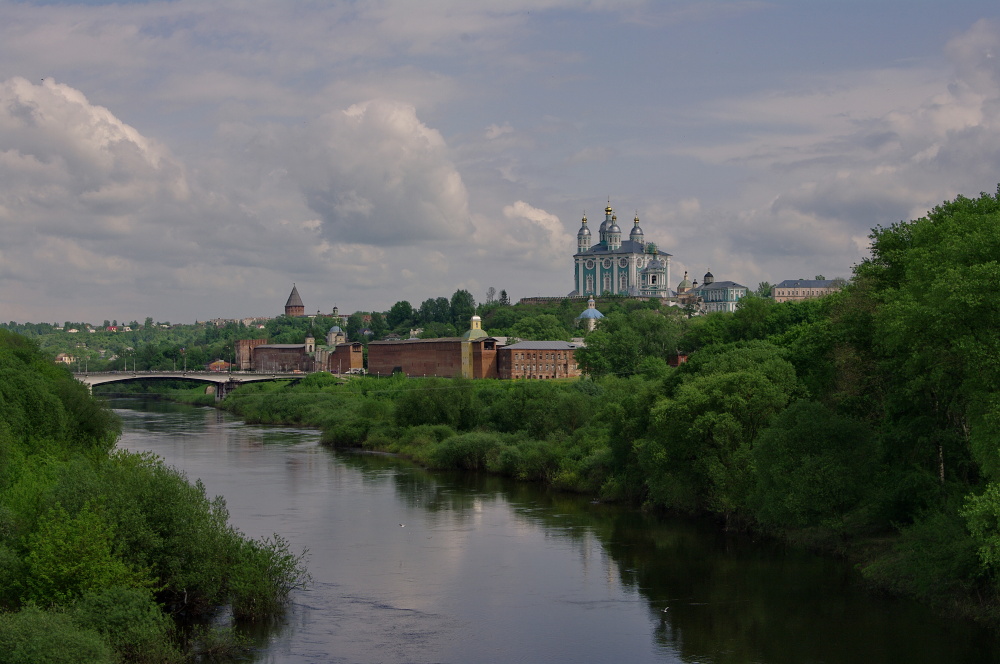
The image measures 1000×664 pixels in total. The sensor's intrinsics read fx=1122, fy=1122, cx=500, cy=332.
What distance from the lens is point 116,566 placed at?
17.8 meters

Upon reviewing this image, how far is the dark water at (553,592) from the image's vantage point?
1902 cm

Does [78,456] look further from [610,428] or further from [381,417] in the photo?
[381,417]

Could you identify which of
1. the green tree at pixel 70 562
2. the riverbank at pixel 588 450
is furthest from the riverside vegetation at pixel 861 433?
the green tree at pixel 70 562

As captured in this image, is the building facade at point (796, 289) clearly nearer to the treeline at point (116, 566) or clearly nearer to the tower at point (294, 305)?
the tower at point (294, 305)

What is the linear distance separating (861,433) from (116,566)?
1641 cm

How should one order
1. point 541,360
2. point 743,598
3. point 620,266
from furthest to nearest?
1. point 620,266
2. point 541,360
3. point 743,598

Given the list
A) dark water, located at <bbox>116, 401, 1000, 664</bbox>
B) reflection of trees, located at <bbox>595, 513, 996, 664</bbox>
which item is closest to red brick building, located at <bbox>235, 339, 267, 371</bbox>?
dark water, located at <bbox>116, 401, 1000, 664</bbox>

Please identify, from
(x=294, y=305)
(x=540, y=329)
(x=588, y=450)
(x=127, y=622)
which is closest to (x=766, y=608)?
(x=127, y=622)

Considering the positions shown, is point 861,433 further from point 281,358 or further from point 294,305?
point 294,305

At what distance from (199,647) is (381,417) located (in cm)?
3593

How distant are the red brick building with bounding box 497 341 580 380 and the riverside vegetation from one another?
4286 cm

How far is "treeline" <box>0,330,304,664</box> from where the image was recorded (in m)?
16.4

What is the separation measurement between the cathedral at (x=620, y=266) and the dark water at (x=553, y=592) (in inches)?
4008

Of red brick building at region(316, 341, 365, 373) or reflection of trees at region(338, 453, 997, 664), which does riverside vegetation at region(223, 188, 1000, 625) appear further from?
red brick building at region(316, 341, 365, 373)
